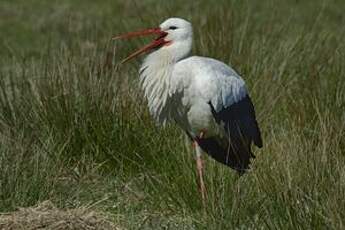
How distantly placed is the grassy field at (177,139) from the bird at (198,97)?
11 cm

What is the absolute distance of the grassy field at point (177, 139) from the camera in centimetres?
524

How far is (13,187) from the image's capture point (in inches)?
219

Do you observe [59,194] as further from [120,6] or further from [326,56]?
[120,6]

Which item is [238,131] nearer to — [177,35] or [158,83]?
[158,83]

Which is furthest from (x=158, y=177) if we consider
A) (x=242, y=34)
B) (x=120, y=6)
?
(x=120, y=6)

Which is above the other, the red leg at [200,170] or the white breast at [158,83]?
the white breast at [158,83]

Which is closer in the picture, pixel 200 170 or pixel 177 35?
pixel 200 170

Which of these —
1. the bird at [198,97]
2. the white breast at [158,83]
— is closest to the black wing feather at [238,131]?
the bird at [198,97]

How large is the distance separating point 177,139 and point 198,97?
1.86ft

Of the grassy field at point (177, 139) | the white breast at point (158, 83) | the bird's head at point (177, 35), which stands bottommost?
the grassy field at point (177, 139)

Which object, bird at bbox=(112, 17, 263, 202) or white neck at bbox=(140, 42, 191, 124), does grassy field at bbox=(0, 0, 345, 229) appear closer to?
bird at bbox=(112, 17, 263, 202)

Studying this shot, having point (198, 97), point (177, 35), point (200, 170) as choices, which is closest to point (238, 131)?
point (198, 97)

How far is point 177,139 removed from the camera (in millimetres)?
6492

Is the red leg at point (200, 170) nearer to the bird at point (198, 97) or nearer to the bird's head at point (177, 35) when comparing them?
the bird at point (198, 97)
